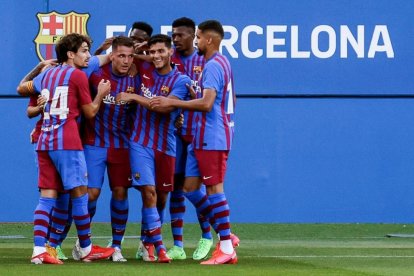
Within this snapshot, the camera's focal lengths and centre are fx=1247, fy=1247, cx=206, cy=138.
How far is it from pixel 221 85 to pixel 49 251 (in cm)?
181

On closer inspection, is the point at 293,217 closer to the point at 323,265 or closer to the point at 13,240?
the point at 13,240

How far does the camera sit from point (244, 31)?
15164 millimetres

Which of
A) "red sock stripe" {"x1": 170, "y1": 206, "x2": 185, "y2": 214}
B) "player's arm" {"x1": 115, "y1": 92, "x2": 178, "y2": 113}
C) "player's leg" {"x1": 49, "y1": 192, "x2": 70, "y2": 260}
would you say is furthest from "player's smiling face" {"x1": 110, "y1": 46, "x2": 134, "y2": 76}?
"red sock stripe" {"x1": 170, "y1": 206, "x2": 185, "y2": 214}

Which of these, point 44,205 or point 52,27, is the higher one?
point 52,27

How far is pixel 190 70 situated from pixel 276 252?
69.9 inches

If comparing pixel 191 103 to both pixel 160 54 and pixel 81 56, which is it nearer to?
pixel 160 54

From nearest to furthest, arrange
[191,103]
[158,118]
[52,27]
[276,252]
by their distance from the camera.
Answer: [191,103], [158,118], [276,252], [52,27]

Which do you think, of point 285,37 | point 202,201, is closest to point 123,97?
point 202,201

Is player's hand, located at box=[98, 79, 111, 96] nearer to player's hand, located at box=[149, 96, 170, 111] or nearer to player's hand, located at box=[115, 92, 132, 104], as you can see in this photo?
player's hand, located at box=[115, 92, 132, 104]

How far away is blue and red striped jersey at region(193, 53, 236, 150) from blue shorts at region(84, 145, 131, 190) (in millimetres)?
618

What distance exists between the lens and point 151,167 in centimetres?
957

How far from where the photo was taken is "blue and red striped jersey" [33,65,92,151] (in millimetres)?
9188

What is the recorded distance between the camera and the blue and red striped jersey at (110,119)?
9.75m

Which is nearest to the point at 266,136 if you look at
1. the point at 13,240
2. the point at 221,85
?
the point at 13,240
